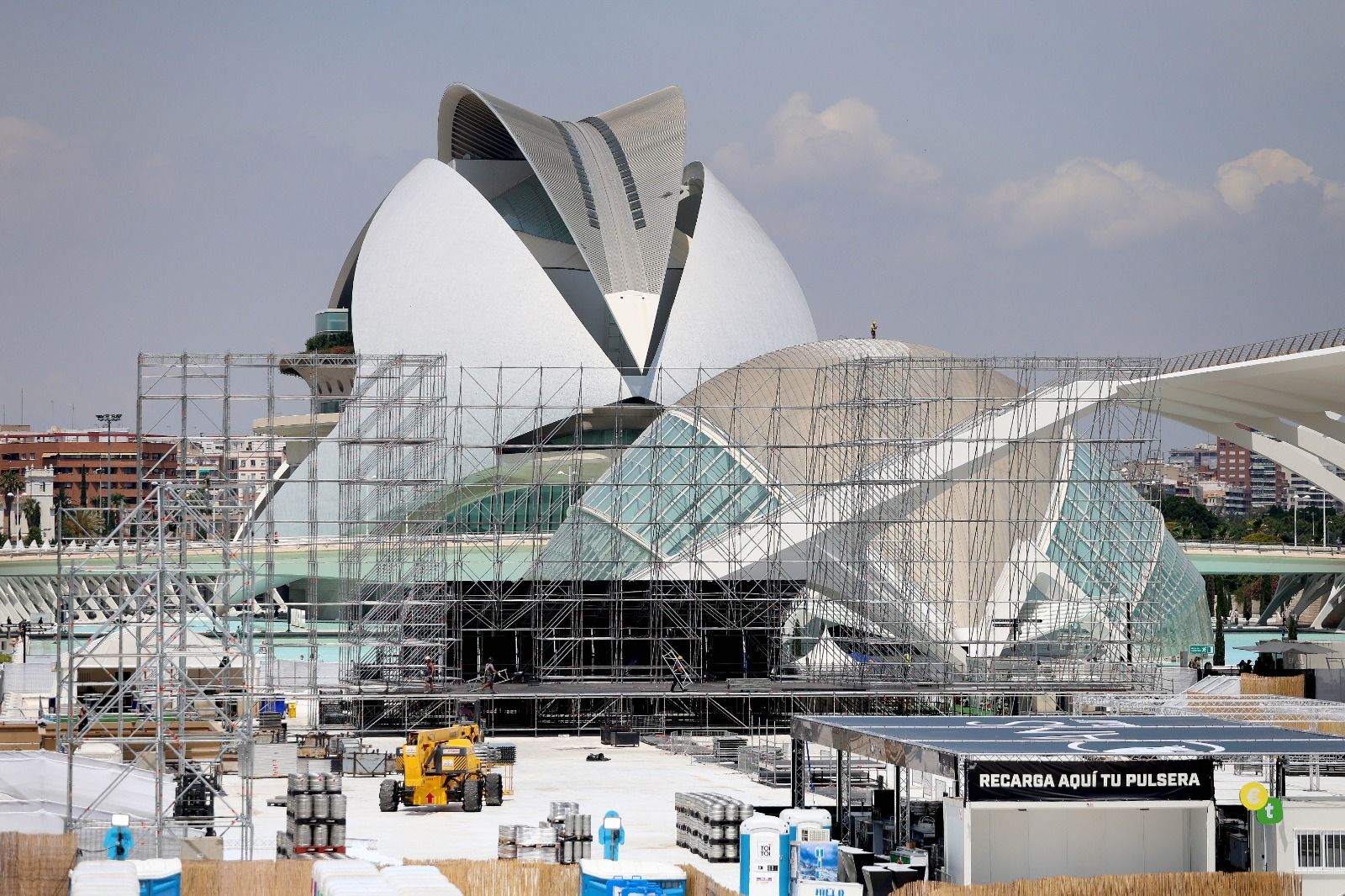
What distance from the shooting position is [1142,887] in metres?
12.5

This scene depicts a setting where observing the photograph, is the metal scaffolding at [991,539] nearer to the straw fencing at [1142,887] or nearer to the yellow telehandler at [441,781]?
the yellow telehandler at [441,781]

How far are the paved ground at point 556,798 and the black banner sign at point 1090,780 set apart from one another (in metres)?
2.38

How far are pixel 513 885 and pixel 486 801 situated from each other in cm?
740

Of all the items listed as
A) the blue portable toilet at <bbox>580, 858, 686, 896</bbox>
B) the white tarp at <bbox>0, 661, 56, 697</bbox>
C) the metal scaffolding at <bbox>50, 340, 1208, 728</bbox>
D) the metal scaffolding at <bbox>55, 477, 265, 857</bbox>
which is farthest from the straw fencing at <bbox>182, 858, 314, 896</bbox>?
the white tarp at <bbox>0, 661, 56, 697</bbox>

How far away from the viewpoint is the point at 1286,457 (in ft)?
115

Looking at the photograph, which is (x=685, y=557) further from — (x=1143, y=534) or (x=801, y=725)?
(x=801, y=725)

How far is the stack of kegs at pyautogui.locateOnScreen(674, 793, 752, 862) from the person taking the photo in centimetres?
1598

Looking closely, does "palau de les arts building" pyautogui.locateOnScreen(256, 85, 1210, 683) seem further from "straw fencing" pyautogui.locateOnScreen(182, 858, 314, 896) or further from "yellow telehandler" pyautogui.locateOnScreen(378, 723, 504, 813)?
"straw fencing" pyautogui.locateOnScreen(182, 858, 314, 896)

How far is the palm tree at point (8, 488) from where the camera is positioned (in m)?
93.9

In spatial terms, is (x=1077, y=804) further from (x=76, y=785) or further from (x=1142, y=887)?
(x=76, y=785)

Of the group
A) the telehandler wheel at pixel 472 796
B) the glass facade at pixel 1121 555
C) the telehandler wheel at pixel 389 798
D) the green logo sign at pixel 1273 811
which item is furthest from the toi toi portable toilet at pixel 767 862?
the glass facade at pixel 1121 555

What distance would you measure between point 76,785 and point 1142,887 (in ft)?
33.7

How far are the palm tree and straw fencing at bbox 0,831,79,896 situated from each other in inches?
3294

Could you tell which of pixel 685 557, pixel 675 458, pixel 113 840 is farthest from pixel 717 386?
pixel 113 840
